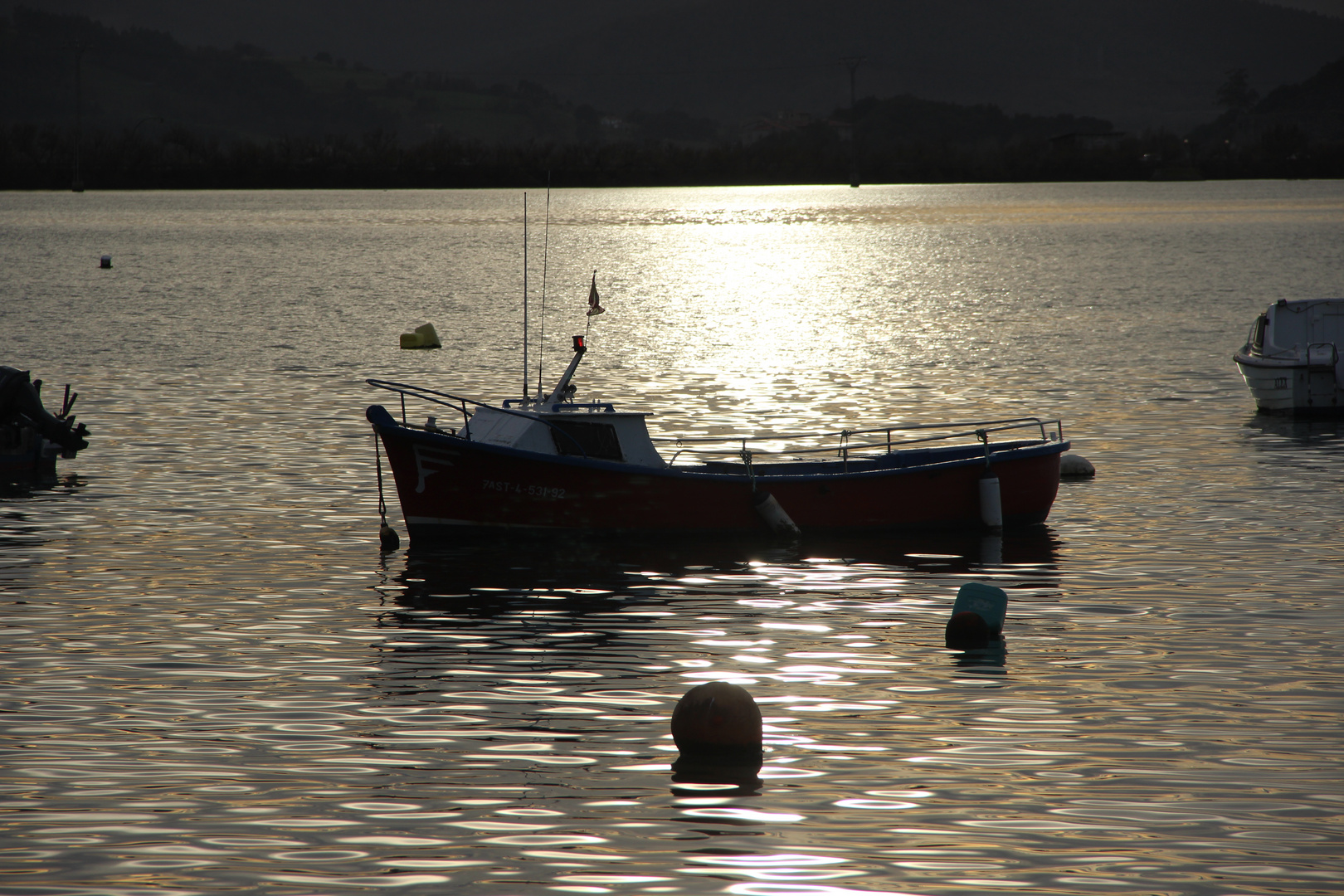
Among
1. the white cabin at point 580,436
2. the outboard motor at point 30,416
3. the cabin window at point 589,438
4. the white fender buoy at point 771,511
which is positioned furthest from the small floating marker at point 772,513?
the outboard motor at point 30,416

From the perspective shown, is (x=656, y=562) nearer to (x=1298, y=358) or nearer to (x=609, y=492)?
(x=609, y=492)

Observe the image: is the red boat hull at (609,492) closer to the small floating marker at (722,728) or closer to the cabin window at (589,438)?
the cabin window at (589,438)

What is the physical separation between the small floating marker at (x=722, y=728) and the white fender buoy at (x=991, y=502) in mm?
12107

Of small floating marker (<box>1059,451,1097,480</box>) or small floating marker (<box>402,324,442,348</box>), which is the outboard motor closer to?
small floating marker (<box>1059,451,1097,480</box>)

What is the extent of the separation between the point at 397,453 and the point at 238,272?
78914mm

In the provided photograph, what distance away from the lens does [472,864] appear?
1189 centimetres

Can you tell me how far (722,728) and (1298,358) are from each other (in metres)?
30.1

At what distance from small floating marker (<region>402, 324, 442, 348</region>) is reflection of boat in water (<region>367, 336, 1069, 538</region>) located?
103 ft

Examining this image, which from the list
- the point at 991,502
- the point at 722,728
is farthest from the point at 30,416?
the point at 722,728

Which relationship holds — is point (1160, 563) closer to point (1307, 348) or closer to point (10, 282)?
point (1307, 348)

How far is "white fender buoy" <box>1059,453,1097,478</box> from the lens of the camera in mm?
30609

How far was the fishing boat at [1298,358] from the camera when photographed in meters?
38.8

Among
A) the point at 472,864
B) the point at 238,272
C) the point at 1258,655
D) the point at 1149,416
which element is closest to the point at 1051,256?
the point at 238,272

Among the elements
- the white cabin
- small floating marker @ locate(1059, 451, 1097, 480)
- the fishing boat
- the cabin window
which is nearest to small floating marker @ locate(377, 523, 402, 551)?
the white cabin
